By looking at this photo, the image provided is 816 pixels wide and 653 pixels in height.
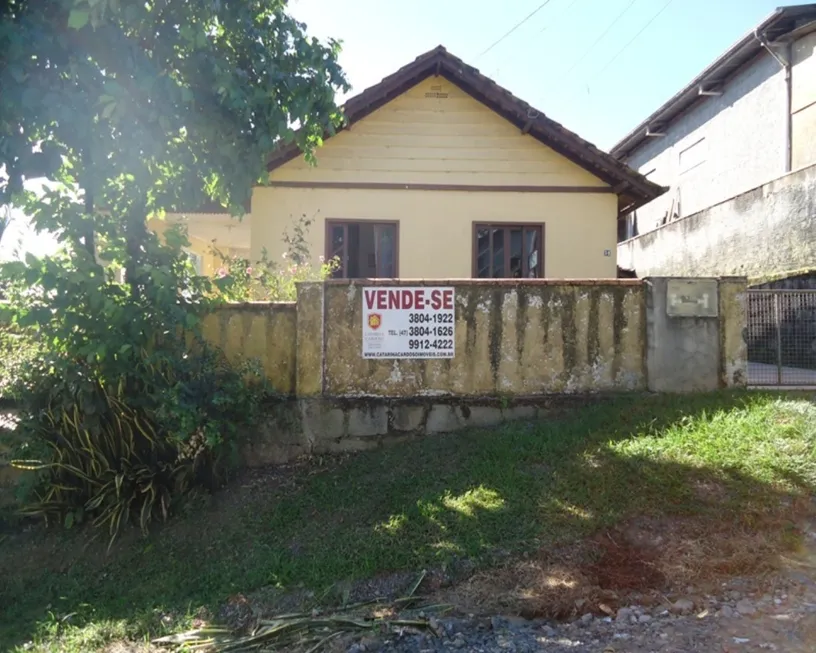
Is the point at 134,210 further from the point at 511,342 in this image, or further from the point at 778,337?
the point at 778,337

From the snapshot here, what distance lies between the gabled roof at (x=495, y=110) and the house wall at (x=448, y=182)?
138 mm

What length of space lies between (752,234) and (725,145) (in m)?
4.60

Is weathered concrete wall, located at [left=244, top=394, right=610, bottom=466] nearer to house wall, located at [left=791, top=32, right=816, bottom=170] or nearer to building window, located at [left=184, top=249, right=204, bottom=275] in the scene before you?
building window, located at [left=184, top=249, right=204, bottom=275]

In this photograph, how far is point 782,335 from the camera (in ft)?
21.5

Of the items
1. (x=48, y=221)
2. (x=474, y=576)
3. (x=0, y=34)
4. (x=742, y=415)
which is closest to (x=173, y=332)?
(x=48, y=221)

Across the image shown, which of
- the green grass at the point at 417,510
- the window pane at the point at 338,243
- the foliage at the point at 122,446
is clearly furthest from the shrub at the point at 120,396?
the window pane at the point at 338,243

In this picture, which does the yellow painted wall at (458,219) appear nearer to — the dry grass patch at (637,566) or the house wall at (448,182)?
the house wall at (448,182)

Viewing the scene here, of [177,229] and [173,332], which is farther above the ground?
[177,229]

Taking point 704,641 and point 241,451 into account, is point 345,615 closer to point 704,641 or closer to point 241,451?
point 704,641

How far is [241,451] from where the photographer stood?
5.81m

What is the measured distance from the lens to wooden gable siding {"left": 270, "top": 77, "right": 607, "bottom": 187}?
9625mm

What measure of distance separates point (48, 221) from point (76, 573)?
282cm

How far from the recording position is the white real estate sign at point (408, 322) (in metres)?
6.01

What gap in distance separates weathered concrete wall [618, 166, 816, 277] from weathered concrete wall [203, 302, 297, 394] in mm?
9113
